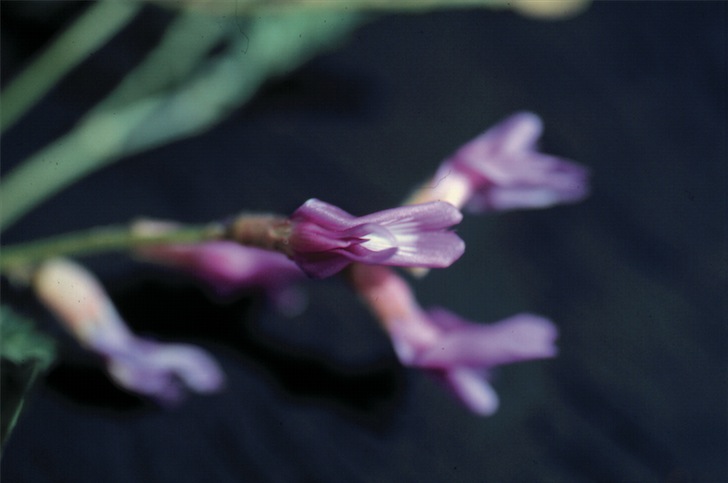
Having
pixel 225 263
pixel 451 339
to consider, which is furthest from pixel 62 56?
pixel 451 339

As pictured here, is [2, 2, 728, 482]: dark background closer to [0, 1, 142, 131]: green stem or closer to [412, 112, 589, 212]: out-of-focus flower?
[0, 1, 142, 131]: green stem

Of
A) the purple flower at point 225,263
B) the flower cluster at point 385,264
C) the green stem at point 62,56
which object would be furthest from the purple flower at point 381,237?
the green stem at point 62,56

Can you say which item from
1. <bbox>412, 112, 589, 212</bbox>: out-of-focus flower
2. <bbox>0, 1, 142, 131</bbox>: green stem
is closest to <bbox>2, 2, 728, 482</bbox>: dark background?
<bbox>0, 1, 142, 131</bbox>: green stem

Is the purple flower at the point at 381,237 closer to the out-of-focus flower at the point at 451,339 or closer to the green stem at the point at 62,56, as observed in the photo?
the out-of-focus flower at the point at 451,339

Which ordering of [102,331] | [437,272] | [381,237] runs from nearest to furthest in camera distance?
[381,237]
[102,331]
[437,272]

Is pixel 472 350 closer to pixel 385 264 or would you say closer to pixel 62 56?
pixel 385 264
